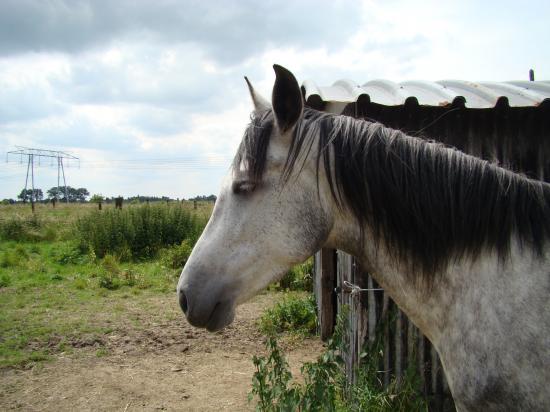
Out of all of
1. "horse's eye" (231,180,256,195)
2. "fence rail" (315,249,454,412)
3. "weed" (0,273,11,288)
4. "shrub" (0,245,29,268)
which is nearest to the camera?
"horse's eye" (231,180,256,195)

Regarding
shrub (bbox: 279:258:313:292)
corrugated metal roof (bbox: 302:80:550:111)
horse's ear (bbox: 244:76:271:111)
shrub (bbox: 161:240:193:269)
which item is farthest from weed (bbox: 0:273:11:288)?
horse's ear (bbox: 244:76:271:111)

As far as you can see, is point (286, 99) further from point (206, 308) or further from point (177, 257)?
point (177, 257)

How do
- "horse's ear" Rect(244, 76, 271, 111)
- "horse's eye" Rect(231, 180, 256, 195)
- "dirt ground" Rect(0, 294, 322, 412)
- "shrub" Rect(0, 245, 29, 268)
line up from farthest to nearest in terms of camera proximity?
1. "shrub" Rect(0, 245, 29, 268)
2. "dirt ground" Rect(0, 294, 322, 412)
3. "horse's ear" Rect(244, 76, 271, 111)
4. "horse's eye" Rect(231, 180, 256, 195)

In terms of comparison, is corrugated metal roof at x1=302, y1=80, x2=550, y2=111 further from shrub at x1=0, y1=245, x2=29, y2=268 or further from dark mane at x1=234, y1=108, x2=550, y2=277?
shrub at x1=0, y1=245, x2=29, y2=268

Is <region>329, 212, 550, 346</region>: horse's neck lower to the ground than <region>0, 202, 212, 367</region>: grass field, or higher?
higher

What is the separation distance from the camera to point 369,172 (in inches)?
69.6

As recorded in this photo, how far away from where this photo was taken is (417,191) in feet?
5.73

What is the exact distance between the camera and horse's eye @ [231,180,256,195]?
5.91 ft

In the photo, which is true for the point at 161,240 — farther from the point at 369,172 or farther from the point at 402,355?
the point at 369,172

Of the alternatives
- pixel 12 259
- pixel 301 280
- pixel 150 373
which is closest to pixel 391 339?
pixel 150 373

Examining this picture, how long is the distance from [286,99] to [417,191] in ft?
2.32

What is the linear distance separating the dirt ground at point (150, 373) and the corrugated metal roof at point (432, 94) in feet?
11.8

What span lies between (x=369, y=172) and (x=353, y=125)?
254 millimetres

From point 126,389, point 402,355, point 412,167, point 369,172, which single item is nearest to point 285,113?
point 369,172
